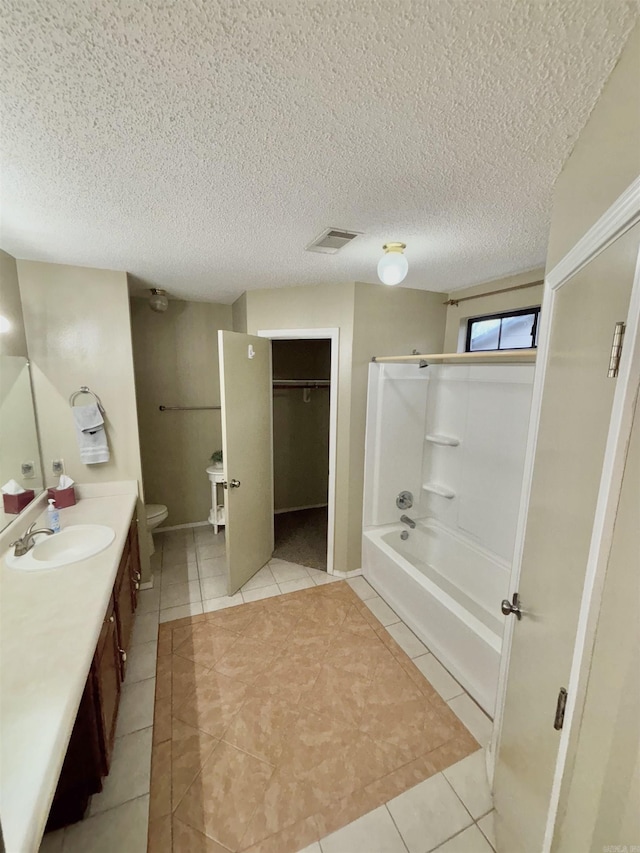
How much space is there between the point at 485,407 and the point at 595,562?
1997 millimetres

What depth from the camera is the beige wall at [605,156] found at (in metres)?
0.66

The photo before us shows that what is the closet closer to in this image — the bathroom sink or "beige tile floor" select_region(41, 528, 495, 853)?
"beige tile floor" select_region(41, 528, 495, 853)

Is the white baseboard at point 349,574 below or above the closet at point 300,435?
below

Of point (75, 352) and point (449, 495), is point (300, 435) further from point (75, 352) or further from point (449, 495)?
point (75, 352)

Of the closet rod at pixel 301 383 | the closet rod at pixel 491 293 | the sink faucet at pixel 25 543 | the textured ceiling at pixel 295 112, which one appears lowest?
the sink faucet at pixel 25 543

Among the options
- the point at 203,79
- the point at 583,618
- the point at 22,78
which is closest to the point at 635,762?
the point at 583,618

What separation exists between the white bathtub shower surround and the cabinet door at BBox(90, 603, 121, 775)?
1742mm

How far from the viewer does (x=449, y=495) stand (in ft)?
9.04

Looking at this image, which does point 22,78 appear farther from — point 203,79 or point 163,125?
point 203,79

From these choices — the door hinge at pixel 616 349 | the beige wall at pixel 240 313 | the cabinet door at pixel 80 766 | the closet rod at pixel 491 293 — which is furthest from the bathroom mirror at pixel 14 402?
the closet rod at pixel 491 293

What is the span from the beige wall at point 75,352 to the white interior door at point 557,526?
2.51 meters

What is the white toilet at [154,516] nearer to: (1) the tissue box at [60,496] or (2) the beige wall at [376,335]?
(1) the tissue box at [60,496]

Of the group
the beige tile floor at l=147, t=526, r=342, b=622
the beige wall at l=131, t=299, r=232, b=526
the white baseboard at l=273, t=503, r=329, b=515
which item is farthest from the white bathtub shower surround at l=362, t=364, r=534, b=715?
the beige wall at l=131, t=299, r=232, b=526

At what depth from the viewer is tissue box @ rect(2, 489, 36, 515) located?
5.89 feet
